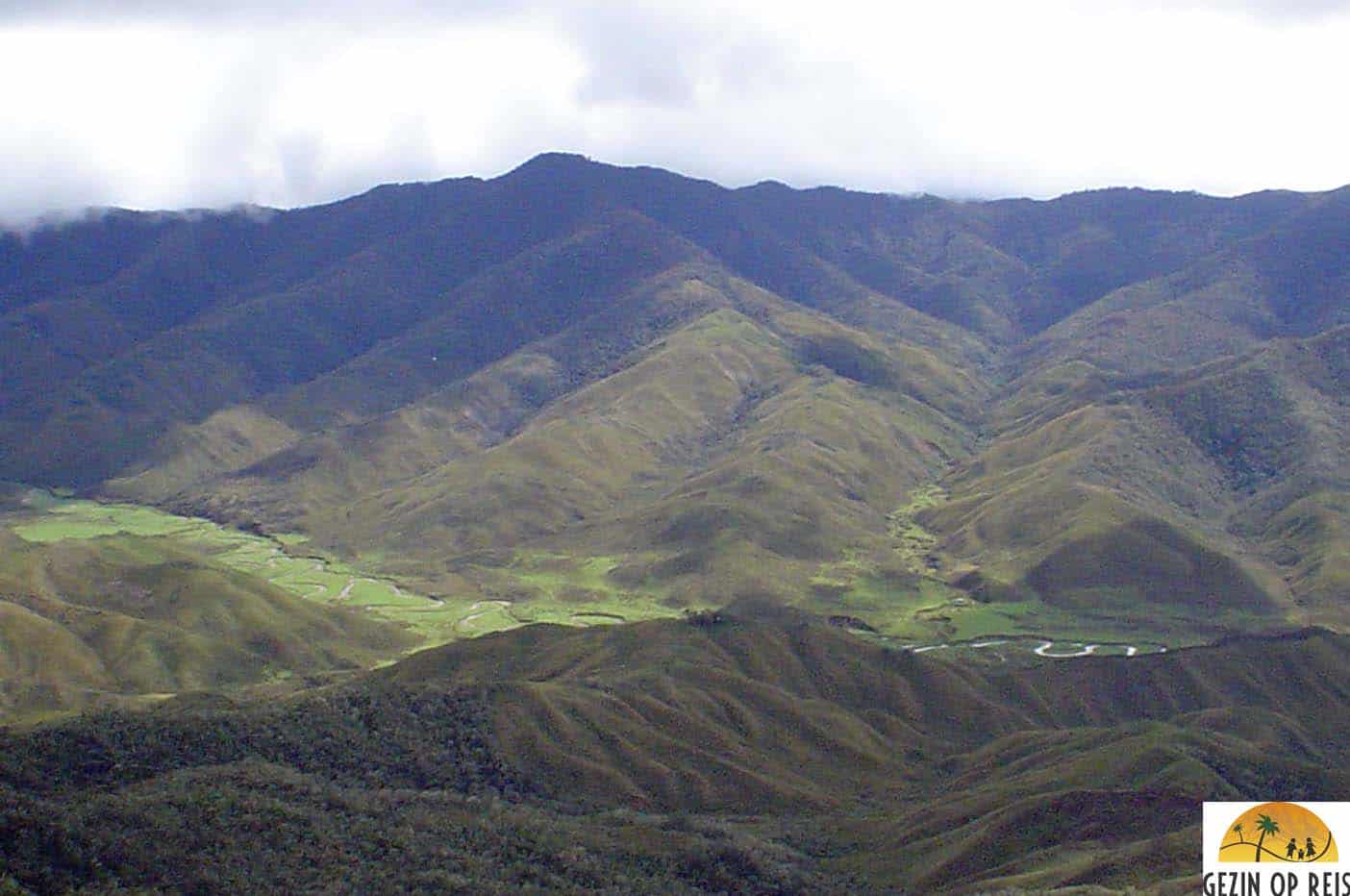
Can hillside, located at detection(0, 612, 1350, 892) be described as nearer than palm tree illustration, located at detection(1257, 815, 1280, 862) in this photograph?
No

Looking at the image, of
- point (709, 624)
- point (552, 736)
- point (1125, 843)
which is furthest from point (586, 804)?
point (709, 624)

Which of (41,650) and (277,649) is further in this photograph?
(277,649)

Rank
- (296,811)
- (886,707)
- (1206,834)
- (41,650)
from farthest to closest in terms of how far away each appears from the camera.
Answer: (41,650)
(886,707)
(296,811)
(1206,834)

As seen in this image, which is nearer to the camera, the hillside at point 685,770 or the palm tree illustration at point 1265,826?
the palm tree illustration at point 1265,826

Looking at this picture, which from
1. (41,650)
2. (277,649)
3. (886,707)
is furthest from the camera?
(277,649)

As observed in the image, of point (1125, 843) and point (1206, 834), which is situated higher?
point (1206, 834)

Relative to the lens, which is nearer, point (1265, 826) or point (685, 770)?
point (1265, 826)

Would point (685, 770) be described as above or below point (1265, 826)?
below

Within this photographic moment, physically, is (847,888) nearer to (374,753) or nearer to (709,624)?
(374,753)
